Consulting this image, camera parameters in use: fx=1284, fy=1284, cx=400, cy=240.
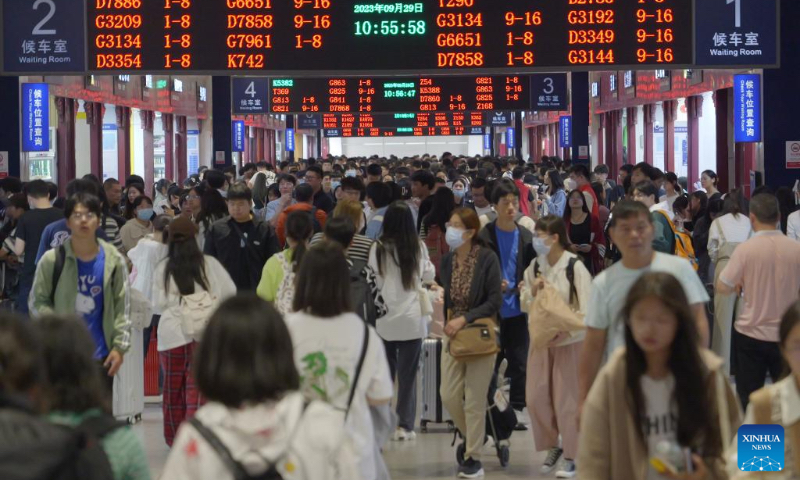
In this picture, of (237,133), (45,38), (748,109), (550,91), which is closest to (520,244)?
(45,38)

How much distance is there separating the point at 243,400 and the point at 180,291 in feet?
13.0

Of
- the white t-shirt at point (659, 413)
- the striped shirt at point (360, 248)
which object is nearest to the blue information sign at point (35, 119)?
the striped shirt at point (360, 248)

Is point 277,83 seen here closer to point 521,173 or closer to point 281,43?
point 521,173

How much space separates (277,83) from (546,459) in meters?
17.2

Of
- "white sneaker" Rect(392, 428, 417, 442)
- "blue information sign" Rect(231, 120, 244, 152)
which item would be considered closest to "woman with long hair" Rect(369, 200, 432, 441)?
"white sneaker" Rect(392, 428, 417, 442)

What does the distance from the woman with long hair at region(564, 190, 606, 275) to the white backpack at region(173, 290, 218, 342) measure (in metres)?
4.95

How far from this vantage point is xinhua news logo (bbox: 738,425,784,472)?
3561 mm

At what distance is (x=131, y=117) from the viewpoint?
1210 inches

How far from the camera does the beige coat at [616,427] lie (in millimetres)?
3438

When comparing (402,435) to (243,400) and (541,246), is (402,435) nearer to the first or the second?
(541,246)

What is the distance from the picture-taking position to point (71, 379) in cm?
320

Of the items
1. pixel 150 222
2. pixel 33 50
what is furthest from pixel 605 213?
pixel 33 50

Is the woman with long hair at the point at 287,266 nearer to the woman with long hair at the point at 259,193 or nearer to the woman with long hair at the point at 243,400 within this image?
the woman with long hair at the point at 243,400

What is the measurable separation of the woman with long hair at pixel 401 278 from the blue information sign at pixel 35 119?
28.7ft
